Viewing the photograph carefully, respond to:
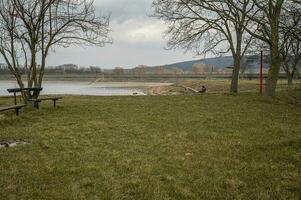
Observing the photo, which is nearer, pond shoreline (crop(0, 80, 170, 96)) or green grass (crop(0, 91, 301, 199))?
green grass (crop(0, 91, 301, 199))

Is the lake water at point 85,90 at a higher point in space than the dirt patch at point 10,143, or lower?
lower

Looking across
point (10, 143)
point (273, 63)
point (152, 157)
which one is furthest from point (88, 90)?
point (152, 157)

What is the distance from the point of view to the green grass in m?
5.45

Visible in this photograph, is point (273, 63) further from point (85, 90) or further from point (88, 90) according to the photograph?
point (88, 90)

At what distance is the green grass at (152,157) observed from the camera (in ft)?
17.9

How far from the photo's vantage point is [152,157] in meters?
7.32

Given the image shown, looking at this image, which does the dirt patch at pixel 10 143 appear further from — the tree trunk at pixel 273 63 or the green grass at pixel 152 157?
the tree trunk at pixel 273 63

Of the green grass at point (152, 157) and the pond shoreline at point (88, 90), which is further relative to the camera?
the pond shoreline at point (88, 90)

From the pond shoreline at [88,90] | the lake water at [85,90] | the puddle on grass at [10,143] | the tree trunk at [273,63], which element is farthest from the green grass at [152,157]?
the lake water at [85,90]

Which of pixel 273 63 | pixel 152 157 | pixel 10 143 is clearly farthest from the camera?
pixel 273 63

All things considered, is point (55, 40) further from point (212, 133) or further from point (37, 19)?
point (212, 133)

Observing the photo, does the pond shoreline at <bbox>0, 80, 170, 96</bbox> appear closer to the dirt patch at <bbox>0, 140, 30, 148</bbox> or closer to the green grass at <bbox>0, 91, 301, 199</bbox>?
the green grass at <bbox>0, 91, 301, 199</bbox>

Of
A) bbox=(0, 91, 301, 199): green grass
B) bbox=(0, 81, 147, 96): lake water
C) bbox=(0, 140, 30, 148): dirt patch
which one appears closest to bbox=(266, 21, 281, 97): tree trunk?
bbox=(0, 91, 301, 199): green grass

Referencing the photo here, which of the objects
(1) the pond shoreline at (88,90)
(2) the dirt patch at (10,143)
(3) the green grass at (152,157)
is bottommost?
(1) the pond shoreline at (88,90)
